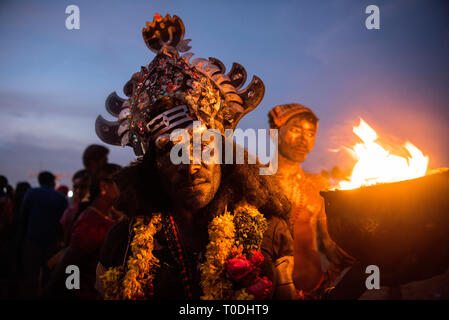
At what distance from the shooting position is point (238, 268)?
1998 mm

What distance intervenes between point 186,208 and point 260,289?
2.54 ft

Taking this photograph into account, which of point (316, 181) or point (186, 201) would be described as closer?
point (186, 201)

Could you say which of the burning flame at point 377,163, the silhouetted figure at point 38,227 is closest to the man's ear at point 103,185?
the burning flame at point 377,163

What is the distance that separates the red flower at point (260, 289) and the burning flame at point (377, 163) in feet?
3.29

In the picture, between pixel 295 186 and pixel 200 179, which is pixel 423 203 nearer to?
pixel 200 179

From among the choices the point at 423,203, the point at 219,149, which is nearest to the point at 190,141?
the point at 219,149

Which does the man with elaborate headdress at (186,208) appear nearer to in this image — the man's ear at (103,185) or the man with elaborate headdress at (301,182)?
the man's ear at (103,185)

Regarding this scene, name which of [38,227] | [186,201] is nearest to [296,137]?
→ [186,201]

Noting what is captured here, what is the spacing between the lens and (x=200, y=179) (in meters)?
2.19

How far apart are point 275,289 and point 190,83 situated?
1.68 metres

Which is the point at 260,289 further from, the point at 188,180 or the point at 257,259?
the point at 188,180

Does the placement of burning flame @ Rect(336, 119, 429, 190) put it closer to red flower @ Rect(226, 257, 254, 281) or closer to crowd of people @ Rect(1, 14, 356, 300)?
crowd of people @ Rect(1, 14, 356, 300)

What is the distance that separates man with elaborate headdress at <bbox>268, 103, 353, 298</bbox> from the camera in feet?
13.1

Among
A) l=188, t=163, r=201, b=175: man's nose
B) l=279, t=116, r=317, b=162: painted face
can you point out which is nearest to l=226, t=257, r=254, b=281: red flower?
l=188, t=163, r=201, b=175: man's nose
